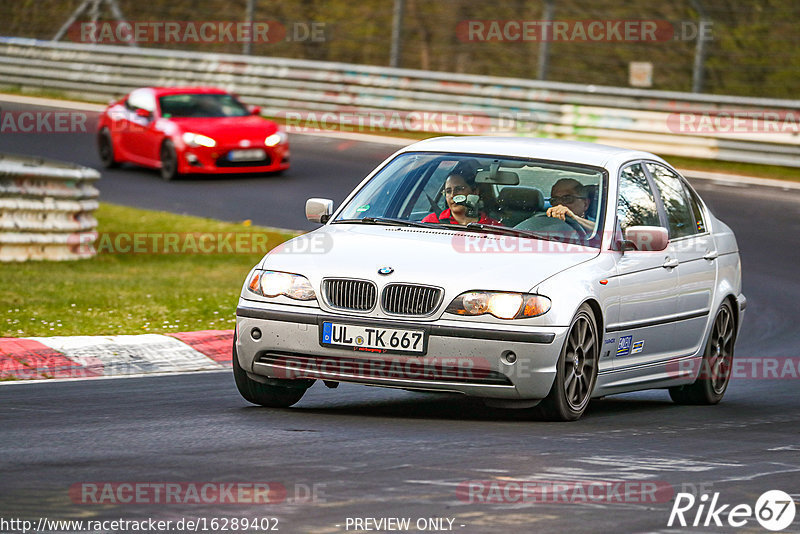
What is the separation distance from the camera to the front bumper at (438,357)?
757cm

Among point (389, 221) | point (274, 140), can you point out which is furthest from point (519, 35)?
point (389, 221)

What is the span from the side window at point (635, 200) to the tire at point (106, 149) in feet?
51.7

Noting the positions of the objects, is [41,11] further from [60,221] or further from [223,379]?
[223,379]

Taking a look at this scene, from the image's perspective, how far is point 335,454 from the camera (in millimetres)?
6695

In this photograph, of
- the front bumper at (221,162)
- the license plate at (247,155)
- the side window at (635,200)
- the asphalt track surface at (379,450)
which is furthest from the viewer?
the license plate at (247,155)

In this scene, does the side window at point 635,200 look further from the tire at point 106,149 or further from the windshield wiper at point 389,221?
the tire at point 106,149

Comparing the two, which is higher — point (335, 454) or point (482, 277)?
point (482, 277)

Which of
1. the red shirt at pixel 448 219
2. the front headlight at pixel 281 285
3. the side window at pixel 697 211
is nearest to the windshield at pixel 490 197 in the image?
the red shirt at pixel 448 219

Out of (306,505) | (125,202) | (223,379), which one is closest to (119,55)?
(125,202)

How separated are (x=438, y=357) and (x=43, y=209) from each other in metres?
8.93

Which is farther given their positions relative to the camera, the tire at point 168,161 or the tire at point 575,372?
the tire at point 168,161

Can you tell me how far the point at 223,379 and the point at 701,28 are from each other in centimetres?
1531

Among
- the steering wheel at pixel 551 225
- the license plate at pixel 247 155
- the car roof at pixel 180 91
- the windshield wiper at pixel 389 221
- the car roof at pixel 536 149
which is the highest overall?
the car roof at pixel 536 149

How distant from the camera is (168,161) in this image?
22750 millimetres
